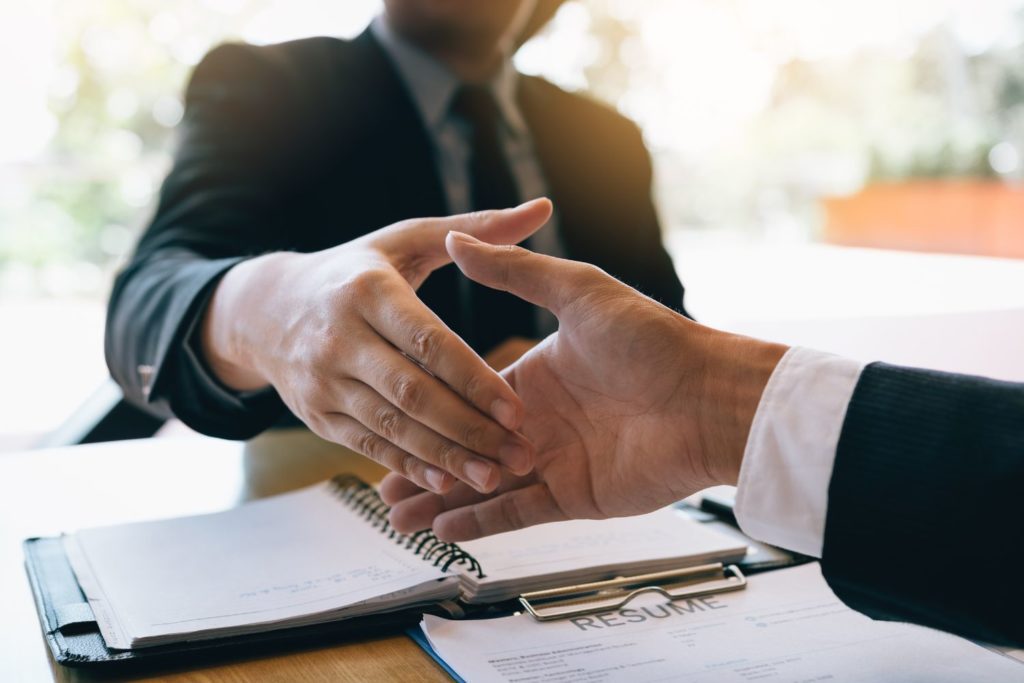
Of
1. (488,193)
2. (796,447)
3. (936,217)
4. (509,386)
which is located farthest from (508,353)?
(936,217)

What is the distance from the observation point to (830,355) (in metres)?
0.61

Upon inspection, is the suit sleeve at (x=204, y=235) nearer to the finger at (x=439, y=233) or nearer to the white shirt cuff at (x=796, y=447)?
the finger at (x=439, y=233)

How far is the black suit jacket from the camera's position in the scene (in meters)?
1.29

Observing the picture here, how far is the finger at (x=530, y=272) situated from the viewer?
0.66m

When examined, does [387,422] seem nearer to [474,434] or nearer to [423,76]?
[474,434]

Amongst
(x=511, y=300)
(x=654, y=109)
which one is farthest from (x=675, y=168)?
(x=511, y=300)

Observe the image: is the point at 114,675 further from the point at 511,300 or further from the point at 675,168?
the point at 675,168

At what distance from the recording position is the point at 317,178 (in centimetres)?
153

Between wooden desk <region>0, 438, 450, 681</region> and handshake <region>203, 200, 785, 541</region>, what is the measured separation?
0.47ft

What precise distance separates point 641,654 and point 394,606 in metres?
0.18

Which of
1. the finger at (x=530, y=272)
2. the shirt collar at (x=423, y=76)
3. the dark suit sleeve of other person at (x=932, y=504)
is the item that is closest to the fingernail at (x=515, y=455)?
the finger at (x=530, y=272)

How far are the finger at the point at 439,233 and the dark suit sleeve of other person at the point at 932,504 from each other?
0.92 ft

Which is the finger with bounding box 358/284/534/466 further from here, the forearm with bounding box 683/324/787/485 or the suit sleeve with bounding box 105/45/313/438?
the suit sleeve with bounding box 105/45/313/438

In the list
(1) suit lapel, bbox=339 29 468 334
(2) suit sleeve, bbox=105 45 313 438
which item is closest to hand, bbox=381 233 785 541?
(2) suit sleeve, bbox=105 45 313 438
